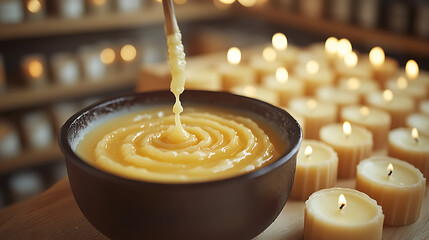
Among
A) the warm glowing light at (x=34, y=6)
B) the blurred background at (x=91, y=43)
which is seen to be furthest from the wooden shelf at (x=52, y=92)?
the warm glowing light at (x=34, y=6)

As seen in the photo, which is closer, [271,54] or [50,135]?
[271,54]

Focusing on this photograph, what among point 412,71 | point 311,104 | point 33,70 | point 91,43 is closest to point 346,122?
point 311,104

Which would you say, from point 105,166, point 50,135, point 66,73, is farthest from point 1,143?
point 105,166

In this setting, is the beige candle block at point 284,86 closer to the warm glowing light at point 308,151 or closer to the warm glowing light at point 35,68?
the warm glowing light at point 308,151

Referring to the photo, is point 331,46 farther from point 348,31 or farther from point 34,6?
point 34,6

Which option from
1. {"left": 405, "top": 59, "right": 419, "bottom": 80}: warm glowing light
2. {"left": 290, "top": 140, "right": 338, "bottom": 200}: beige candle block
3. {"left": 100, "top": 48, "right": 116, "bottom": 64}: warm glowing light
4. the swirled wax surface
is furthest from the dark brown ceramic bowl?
{"left": 100, "top": 48, "right": 116, "bottom": 64}: warm glowing light

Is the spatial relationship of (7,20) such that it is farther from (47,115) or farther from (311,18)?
(311,18)
